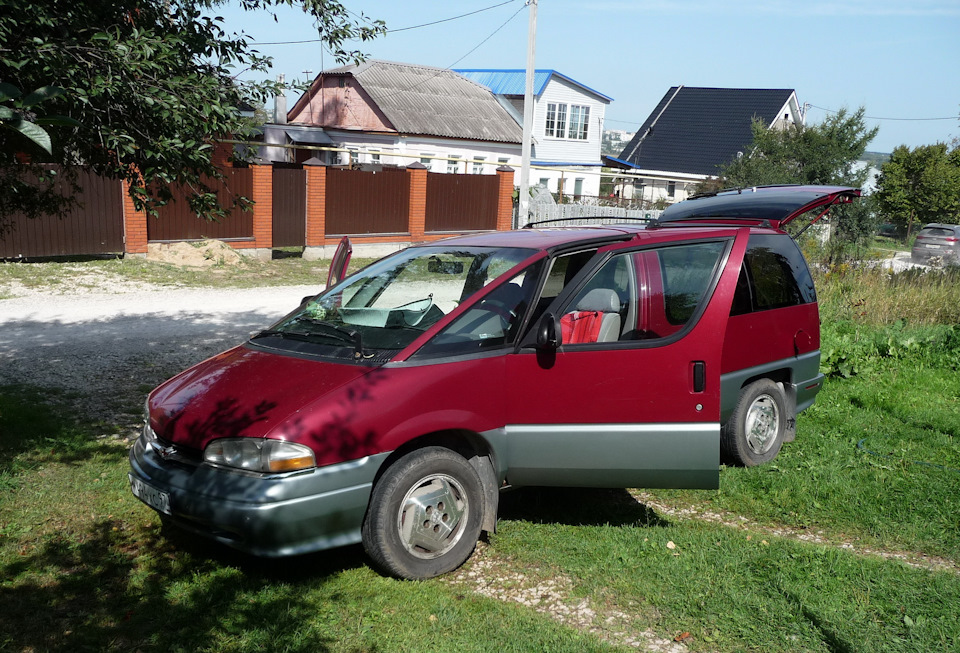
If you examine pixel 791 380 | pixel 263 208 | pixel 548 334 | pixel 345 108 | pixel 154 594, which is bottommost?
pixel 154 594

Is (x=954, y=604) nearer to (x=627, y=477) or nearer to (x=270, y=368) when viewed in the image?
(x=627, y=477)

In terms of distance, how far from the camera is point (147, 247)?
656 inches

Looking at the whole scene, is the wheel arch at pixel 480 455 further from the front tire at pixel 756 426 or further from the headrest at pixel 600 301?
the front tire at pixel 756 426

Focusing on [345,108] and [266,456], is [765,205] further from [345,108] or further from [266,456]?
[345,108]

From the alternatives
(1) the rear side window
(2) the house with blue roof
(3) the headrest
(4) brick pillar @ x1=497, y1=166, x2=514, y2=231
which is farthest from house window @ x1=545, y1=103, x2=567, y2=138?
(3) the headrest

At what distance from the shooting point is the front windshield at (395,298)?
→ 14.8 ft

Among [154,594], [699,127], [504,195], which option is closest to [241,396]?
[154,594]

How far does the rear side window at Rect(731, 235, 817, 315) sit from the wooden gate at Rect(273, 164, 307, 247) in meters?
14.6

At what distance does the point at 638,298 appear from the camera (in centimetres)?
495

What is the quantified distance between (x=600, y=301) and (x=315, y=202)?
15.6 m

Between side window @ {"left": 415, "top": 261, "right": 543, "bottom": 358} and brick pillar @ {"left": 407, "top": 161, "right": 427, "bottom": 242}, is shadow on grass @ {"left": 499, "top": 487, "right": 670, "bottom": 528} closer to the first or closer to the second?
side window @ {"left": 415, "top": 261, "right": 543, "bottom": 358}

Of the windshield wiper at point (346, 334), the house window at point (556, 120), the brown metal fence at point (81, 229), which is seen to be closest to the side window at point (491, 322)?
the windshield wiper at point (346, 334)

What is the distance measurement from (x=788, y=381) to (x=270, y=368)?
408cm

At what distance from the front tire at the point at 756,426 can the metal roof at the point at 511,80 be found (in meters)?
36.6
